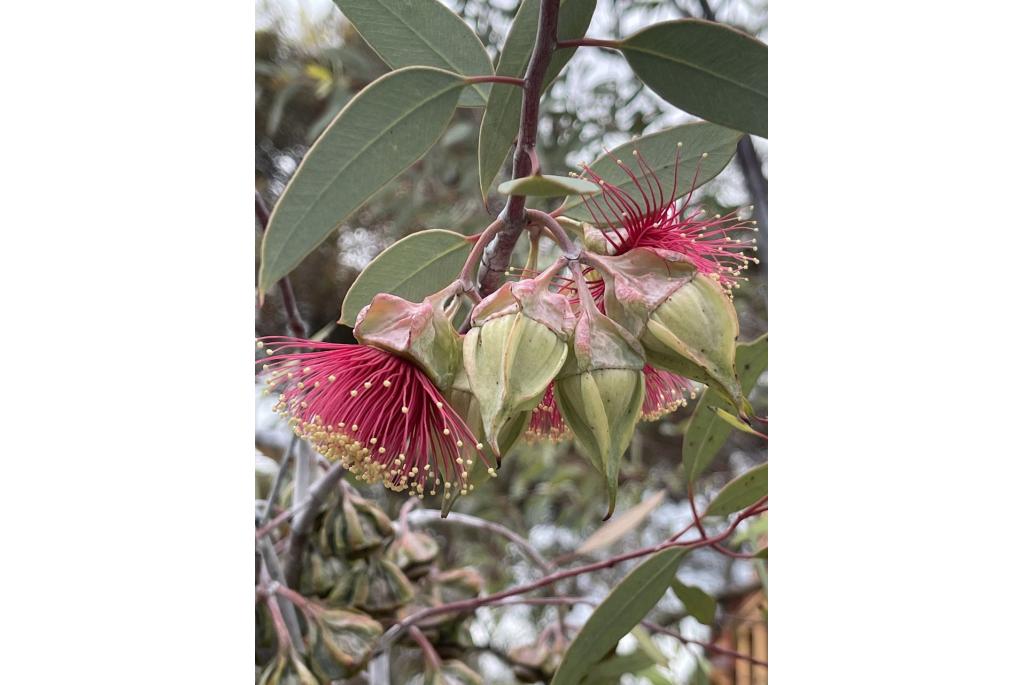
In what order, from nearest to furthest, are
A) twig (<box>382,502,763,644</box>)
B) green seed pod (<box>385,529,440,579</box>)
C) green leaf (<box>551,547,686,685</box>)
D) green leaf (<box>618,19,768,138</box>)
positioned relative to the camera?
green leaf (<box>618,19,768,138</box>)
green leaf (<box>551,547,686,685</box>)
twig (<box>382,502,763,644</box>)
green seed pod (<box>385,529,440,579</box>)

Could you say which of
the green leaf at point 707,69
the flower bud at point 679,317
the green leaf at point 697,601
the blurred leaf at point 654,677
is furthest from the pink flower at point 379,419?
the blurred leaf at point 654,677

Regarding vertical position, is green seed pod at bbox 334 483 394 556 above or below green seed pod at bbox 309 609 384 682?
above

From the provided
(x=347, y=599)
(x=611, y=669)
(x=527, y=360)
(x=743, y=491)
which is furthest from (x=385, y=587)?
(x=527, y=360)

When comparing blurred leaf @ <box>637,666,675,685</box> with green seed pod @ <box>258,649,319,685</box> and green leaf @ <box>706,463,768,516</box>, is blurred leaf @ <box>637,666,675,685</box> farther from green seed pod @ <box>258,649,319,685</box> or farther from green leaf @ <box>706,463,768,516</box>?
green seed pod @ <box>258,649,319,685</box>

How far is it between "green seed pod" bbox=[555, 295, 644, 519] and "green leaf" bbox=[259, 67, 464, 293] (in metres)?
0.14

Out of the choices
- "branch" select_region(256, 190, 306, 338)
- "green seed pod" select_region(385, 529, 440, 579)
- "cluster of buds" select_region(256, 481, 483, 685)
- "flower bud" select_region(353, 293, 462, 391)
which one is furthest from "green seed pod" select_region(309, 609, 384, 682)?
"flower bud" select_region(353, 293, 462, 391)

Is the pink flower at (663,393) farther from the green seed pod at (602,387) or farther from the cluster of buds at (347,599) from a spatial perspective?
the cluster of buds at (347,599)

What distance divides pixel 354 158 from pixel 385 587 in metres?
0.44

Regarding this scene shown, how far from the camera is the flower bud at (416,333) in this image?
1.50ft

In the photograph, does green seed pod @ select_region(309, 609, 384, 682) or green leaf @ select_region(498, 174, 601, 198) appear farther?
green seed pod @ select_region(309, 609, 384, 682)

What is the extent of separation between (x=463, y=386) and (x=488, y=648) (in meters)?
0.58

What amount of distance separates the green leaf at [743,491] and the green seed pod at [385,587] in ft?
0.88

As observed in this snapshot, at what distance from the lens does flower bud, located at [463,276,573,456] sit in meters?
0.41
